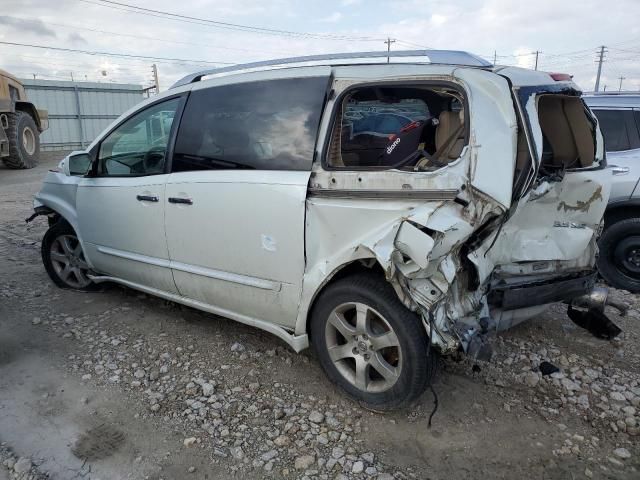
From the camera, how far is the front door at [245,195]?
2.99 m

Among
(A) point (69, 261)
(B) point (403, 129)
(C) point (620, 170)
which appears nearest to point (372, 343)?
(B) point (403, 129)

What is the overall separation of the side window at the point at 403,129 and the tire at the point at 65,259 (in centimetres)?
281

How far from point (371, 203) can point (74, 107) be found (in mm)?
23077

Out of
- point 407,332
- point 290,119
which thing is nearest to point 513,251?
point 407,332

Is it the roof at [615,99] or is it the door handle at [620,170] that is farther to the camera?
the roof at [615,99]

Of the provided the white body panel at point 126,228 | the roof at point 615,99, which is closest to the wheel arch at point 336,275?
the white body panel at point 126,228

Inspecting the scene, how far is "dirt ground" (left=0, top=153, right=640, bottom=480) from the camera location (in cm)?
254

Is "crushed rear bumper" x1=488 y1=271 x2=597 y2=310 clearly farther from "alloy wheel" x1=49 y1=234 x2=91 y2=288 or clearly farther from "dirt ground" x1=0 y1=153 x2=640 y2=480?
"alloy wheel" x1=49 y1=234 x2=91 y2=288

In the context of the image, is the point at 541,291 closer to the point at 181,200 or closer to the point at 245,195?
the point at 245,195

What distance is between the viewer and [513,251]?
3.05 metres

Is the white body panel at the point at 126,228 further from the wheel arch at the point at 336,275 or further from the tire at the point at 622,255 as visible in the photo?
the tire at the point at 622,255

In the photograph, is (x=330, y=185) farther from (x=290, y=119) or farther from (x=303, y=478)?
(x=303, y=478)

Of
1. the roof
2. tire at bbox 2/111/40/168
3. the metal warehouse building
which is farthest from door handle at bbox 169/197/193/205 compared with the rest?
the metal warehouse building

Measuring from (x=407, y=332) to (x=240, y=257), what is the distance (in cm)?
119
